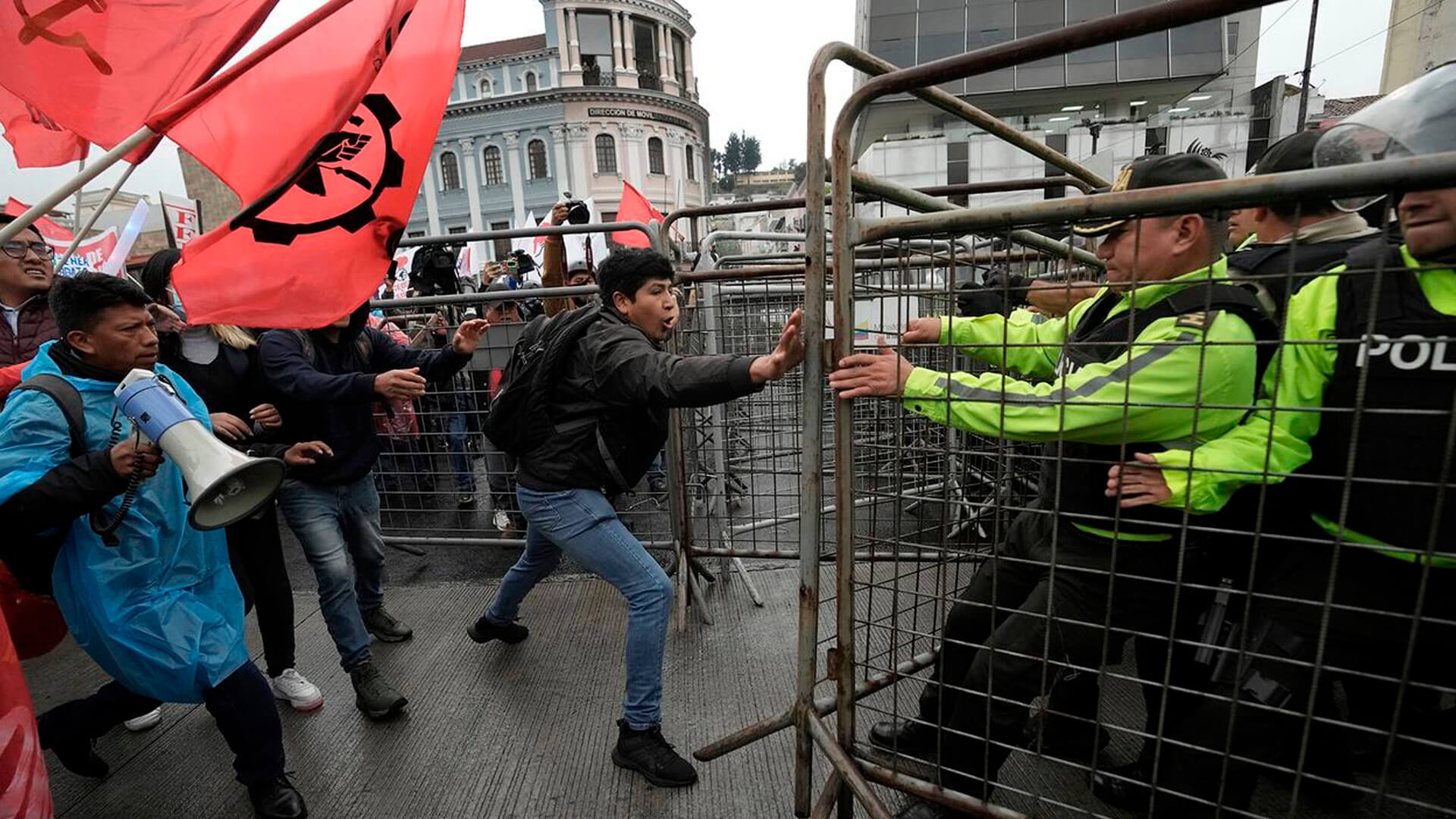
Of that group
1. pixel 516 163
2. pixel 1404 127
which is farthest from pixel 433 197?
pixel 1404 127

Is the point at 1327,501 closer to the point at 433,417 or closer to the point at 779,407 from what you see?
the point at 779,407

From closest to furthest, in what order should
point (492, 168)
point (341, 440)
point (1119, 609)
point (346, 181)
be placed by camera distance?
point (1119, 609)
point (346, 181)
point (341, 440)
point (492, 168)

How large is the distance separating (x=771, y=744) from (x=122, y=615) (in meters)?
2.31

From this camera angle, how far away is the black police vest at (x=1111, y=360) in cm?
167

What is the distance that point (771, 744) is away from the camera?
9.15 feet

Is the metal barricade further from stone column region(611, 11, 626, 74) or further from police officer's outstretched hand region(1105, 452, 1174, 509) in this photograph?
stone column region(611, 11, 626, 74)

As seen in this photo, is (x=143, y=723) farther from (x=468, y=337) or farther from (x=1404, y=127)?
(x=1404, y=127)

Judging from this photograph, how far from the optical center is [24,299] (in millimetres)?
3484

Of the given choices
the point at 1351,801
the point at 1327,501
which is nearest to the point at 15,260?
the point at 1327,501

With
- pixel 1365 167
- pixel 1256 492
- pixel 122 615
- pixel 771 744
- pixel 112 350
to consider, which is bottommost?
pixel 771 744

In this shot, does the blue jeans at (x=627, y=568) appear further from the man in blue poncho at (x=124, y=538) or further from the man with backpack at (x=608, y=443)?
the man in blue poncho at (x=124, y=538)

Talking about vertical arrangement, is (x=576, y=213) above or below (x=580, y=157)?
below

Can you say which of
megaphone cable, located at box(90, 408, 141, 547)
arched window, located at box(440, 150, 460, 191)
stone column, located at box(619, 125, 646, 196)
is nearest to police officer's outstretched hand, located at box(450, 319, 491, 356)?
megaphone cable, located at box(90, 408, 141, 547)

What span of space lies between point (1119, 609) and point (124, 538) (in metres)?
3.11
